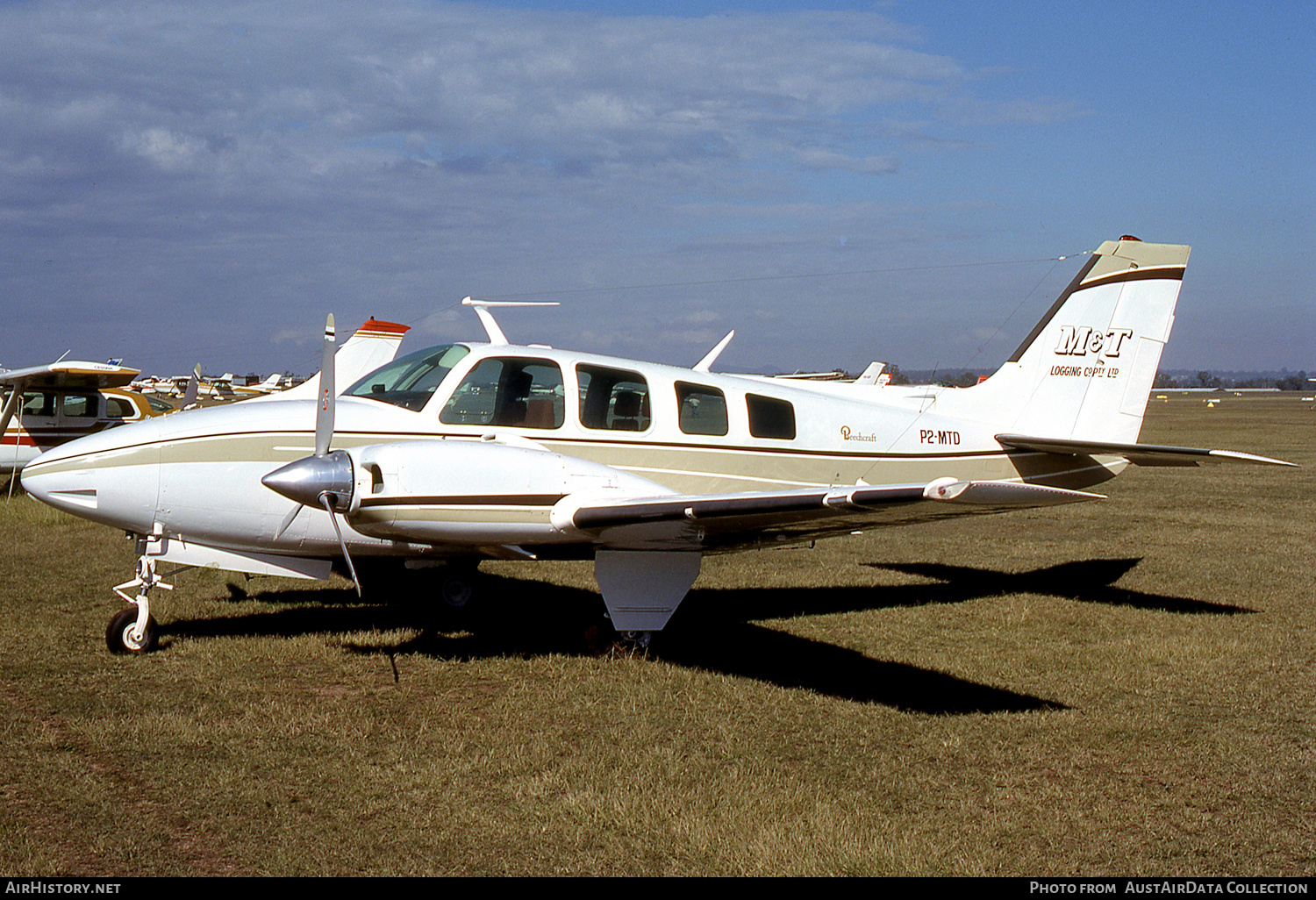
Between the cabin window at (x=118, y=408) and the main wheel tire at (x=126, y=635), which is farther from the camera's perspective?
the cabin window at (x=118, y=408)

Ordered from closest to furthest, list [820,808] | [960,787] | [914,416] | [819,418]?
[820,808], [960,787], [819,418], [914,416]

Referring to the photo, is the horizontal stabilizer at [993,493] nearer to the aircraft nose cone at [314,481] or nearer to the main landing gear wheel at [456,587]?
the aircraft nose cone at [314,481]

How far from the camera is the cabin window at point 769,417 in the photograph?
8.39 meters

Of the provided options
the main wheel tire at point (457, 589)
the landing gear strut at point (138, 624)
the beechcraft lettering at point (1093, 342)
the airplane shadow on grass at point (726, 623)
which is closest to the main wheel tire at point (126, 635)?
the landing gear strut at point (138, 624)

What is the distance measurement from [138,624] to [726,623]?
15.8 ft

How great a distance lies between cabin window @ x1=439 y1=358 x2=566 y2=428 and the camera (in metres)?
7.38

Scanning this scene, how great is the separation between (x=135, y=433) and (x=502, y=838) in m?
4.47

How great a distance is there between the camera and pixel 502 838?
444 cm

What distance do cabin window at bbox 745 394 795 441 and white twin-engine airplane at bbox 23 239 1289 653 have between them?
14 mm

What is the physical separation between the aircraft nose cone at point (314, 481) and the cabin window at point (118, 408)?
16546 mm

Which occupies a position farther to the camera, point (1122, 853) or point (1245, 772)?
point (1245, 772)
